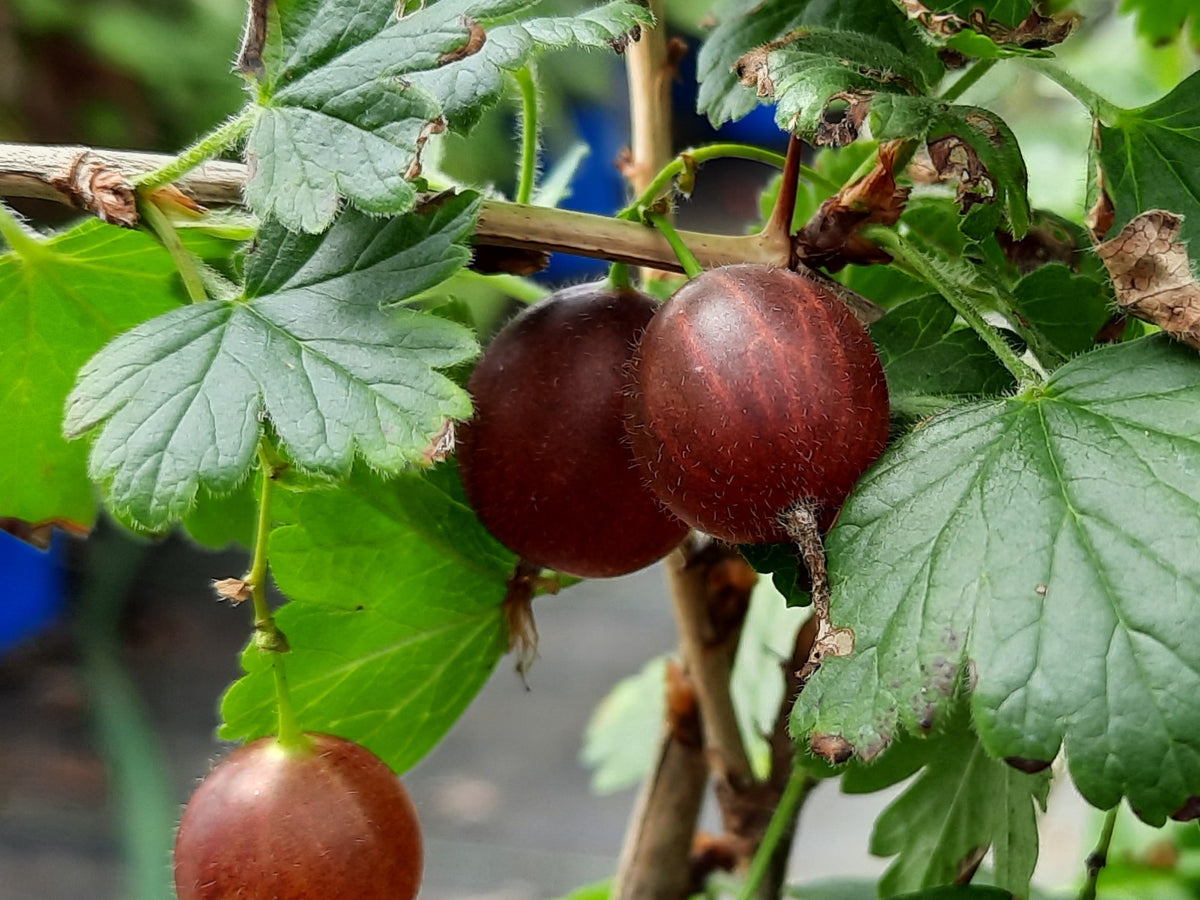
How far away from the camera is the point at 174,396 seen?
0.43 metres

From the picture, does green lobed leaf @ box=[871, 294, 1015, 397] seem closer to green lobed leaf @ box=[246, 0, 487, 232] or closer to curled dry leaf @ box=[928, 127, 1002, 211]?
curled dry leaf @ box=[928, 127, 1002, 211]

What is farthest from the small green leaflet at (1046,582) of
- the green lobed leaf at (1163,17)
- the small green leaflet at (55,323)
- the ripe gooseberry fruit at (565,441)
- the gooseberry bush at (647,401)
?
the green lobed leaf at (1163,17)

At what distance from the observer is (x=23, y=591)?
2.56m

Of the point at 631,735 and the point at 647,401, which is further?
the point at 631,735

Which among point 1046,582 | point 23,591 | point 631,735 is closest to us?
point 1046,582

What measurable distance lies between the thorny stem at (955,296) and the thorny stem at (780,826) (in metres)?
0.28

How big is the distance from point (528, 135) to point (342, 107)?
159 mm

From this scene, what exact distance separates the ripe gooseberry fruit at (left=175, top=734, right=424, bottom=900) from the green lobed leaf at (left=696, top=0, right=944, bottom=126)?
321 mm

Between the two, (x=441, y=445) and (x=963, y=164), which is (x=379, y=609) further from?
(x=963, y=164)

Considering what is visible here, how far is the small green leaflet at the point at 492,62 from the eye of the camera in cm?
44

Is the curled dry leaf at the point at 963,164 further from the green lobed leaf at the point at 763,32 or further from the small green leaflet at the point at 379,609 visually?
the small green leaflet at the point at 379,609

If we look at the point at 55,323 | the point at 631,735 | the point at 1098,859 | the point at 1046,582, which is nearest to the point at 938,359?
the point at 1046,582

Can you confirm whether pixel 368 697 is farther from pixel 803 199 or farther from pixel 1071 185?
pixel 1071 185

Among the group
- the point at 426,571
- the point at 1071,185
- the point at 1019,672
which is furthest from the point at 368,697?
the point at 1071,185
